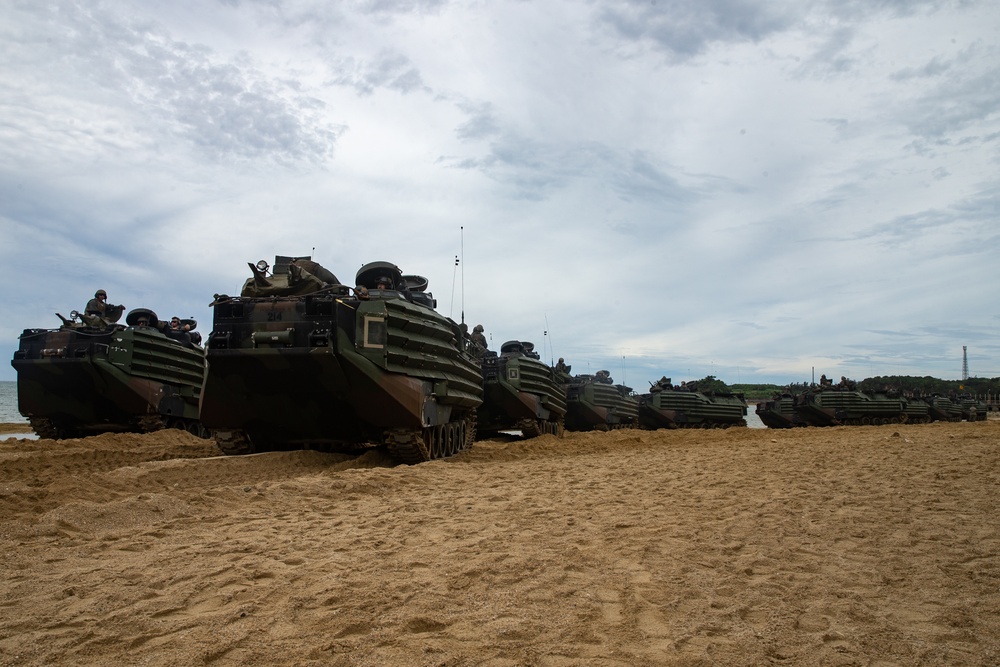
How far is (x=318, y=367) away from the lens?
10062mm

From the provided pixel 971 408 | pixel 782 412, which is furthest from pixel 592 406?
pixel 971 408

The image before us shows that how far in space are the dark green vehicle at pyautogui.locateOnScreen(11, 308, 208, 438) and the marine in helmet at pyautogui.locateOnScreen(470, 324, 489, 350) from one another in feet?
25.3

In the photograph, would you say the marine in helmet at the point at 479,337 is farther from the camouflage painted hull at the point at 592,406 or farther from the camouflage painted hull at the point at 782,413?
the camouflage painted hull at the point at 782,413

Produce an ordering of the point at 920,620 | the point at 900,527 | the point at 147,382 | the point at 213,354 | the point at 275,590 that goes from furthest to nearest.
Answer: the point at 147,382, the point at 213,354, the point at 900,527, the point at 275,590, the point at 920,620

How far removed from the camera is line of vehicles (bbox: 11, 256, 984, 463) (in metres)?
10.2

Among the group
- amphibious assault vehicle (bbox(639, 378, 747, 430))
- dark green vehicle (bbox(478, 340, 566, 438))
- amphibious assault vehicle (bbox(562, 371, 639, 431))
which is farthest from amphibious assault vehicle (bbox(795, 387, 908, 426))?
dark green vehicle (bbox(478, 340, 566, 438))

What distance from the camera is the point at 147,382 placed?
16906mm

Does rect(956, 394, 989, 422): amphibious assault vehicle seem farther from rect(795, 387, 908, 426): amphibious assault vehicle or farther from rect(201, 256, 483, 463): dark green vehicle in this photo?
rect(201, 256, 483, 463): dark green vehicle

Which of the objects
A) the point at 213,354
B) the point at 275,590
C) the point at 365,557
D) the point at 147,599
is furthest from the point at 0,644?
the point at 213,354

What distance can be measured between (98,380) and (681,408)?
23.5m

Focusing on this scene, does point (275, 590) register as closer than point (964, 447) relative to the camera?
Yes

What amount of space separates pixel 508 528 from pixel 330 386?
5173 millimetres

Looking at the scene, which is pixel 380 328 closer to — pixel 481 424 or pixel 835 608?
pixel 835 608

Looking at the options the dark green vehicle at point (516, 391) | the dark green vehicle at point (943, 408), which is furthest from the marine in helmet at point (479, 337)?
the dark green vehicle at point (943, 408)
